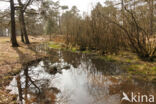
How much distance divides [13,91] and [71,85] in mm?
2078

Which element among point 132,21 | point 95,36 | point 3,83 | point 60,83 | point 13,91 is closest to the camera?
point 13,91

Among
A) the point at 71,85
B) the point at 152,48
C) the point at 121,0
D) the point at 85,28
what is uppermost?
the point at 121,0

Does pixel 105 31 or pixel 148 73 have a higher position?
pixel 105 31

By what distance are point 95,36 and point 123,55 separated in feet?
8.95

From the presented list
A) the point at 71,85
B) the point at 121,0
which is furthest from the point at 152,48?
the point at 71,85

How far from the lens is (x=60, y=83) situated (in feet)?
15.9

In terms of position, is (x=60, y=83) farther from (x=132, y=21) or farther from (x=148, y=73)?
(x=132, y=21)

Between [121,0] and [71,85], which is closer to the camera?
[71,85]

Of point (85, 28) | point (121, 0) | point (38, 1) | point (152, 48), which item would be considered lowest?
point (152, 48)

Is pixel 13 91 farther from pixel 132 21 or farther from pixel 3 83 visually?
pixel 132 21

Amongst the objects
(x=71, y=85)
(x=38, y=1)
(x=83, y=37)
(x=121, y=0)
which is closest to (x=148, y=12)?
(x=121, y=0)

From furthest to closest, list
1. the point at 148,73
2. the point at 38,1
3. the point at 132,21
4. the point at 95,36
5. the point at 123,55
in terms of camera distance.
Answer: the point at 38,1, the point at 95,36, the point at 123,55, the point at 132,21, the point at 148,73

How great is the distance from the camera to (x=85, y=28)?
1113cm

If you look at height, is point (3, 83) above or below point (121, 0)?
below
